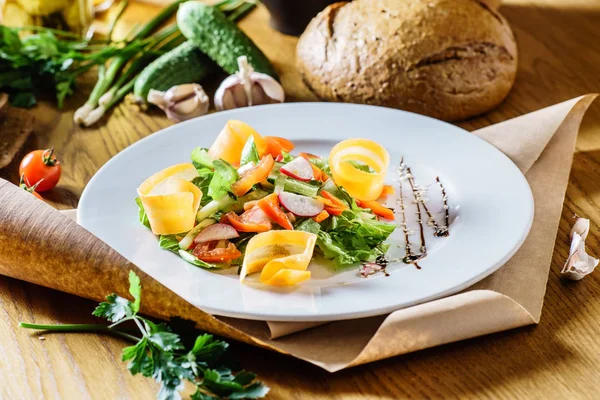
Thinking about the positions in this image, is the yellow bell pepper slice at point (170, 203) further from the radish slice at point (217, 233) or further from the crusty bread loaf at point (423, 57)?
the crusty bread loaf at point (423, 57)

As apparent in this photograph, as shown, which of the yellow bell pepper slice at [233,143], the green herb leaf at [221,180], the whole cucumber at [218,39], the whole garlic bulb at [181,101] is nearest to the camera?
the green herb leaf at [221,180]

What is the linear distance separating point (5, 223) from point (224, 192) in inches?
15.5

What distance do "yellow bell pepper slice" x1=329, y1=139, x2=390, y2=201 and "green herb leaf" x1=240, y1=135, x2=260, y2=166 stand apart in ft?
0.50

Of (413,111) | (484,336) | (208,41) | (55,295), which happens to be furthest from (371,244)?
(208,41)

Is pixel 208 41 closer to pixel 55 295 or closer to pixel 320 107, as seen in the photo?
pixel 320 107

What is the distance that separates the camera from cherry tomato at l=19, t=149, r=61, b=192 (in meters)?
1.74

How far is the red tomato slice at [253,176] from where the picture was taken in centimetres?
144

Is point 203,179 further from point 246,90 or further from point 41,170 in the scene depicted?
point 246,90

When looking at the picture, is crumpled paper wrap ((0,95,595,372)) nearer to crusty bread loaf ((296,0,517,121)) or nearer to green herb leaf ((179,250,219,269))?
green herb leaf ((179,250,219,269))

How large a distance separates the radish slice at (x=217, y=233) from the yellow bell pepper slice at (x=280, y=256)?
0.27 feet

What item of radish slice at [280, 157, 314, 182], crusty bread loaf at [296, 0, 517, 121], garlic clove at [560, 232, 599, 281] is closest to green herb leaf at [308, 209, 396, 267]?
radish slice at [280, 157, 314, 182]

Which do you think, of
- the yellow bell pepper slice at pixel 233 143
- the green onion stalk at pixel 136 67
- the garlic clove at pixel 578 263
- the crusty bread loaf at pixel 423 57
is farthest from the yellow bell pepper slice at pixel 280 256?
the green onion stalk at pixel 136 67

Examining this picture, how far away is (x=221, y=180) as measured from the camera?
1434 mm

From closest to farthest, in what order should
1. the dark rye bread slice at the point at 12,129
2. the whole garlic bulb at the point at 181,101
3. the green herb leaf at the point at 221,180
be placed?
the green herb leaf at the point at 221,180 < the dark rye bread slice at the point at 12,129 < the whole garlic bulb at the point at 181,101
